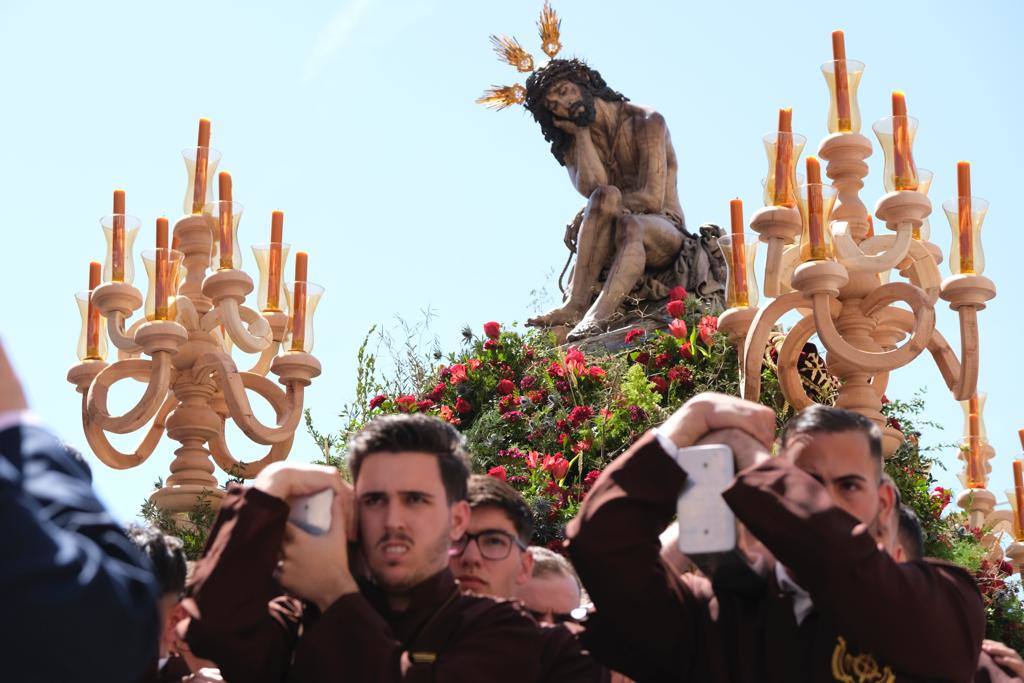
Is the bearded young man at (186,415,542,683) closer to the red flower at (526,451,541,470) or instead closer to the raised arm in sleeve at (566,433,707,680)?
the raised arm in sleeve at (566,433,707,680)

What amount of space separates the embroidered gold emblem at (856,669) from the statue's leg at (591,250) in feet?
31.9

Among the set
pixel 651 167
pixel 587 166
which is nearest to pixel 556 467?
pixel 587 166

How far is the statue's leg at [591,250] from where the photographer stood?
12930 millimetres

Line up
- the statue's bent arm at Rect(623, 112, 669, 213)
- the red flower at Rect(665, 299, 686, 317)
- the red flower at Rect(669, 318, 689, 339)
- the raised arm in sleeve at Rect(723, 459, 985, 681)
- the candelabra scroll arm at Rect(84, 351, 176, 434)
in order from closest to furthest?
the raised arm in sleeve at Rect(723, 459, 985, 681)
the candelabra scroll arm at Rect(84, 351, 176, 434)
the red flower at Rect(669, 318, 689, 339)
the red flower at Rect(665, 299, 686, 317)
the statue's bent arm at Rect(623, 112, 669, 213)

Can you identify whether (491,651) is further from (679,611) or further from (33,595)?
(33,595)

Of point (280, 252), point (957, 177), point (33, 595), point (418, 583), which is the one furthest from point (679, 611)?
point (280, 252)

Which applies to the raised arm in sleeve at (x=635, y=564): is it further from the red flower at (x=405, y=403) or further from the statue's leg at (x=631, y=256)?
the statue's leg at (x=631, y=256)

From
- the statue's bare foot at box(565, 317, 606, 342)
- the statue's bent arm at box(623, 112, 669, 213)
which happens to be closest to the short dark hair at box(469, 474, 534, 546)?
the statue's bare foot at box(565, 317, 606, 342)

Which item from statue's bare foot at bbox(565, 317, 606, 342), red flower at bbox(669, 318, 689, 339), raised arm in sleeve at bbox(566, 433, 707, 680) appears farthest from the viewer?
statue's bare foot at bbox(565, 317, 606, 342)

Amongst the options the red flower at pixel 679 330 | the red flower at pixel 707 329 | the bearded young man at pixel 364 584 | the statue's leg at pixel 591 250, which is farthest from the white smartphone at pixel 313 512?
the statue's leg at pixel 591 250

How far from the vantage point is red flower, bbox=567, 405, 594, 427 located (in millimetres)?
8641

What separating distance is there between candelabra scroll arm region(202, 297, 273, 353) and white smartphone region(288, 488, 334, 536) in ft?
16.3

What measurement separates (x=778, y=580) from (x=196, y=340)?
5.71 metres

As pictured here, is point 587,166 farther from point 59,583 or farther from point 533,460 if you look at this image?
point 59,583
